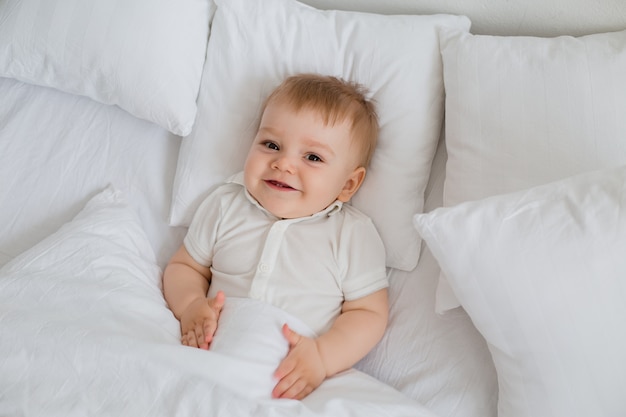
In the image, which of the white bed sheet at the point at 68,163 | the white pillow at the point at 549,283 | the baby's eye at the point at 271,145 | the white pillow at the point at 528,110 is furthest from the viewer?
the white bed sheet at the point at 68,163

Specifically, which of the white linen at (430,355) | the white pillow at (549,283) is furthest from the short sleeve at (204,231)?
the white pillow at (549,283)

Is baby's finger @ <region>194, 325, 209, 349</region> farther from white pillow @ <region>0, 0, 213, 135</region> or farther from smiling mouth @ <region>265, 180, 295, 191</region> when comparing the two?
white pillow @ <region>0, 0, 213, 135</region>

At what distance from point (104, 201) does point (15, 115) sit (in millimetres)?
379

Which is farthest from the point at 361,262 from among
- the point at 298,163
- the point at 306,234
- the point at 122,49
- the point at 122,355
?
the point at 122,49

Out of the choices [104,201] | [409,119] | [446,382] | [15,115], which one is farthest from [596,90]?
[15,115]

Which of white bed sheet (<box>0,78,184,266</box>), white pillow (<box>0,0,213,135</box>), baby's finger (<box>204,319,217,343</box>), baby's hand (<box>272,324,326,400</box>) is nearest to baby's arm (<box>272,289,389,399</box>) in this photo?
baby's hand (<box>272,324,326,400</box>)

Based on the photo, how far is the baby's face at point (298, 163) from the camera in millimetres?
1235

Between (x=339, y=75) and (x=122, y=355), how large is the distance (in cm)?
Result: 74

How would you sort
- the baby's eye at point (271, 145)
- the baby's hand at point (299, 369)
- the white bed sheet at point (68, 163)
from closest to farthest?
the baby's hand at point (299, 369)
the baby's eye at point (271, 145)
the white bed sheet at point (68, 163)

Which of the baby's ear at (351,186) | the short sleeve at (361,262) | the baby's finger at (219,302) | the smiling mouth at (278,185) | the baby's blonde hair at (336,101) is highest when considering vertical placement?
the baby's blonde hair at (336,101)

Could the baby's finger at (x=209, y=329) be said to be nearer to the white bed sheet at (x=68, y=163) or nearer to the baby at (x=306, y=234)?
the baby at (x=306, y=234)

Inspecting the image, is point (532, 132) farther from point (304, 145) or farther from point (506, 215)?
point (304, 145)

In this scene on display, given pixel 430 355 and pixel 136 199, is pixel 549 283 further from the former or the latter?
pixel 136 199

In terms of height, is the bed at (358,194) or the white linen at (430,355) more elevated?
the bed at (358,194)
